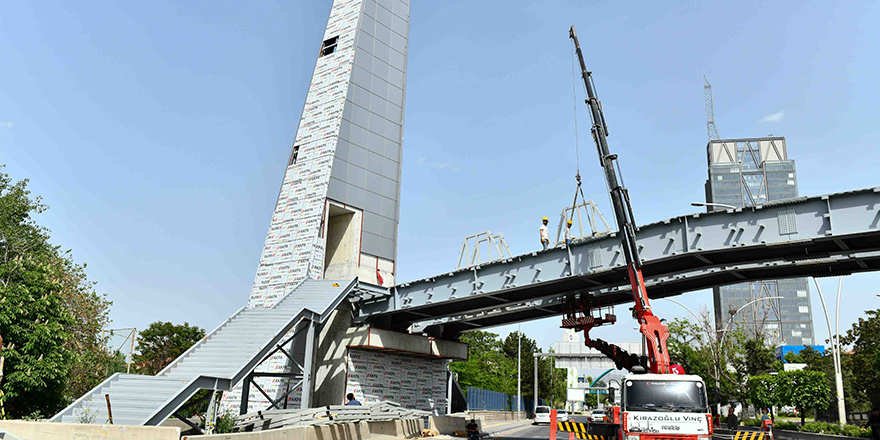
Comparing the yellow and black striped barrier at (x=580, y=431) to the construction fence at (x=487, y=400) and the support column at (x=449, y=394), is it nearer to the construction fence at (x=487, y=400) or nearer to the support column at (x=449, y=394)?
the support column at (x=449, y=394)

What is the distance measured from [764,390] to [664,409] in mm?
22797

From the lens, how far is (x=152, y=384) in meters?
17.9

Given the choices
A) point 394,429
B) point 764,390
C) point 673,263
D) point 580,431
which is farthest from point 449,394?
point 764,390

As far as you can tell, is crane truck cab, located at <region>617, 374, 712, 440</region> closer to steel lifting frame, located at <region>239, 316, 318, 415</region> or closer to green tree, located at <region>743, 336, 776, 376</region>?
steel lifting frame, located at <region>239, 316, 318, 415</region>

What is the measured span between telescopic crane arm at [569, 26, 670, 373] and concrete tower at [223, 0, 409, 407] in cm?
1249

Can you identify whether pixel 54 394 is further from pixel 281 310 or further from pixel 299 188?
pixel 299 188

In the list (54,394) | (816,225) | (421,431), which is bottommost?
(421,431)

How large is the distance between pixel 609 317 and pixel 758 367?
80.6 ft

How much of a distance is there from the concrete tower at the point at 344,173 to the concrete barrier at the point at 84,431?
14149mm

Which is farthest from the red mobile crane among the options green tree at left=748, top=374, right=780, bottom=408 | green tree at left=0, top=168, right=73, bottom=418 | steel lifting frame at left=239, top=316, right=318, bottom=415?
green tree at left=0, top=168, right=73, bottom=418

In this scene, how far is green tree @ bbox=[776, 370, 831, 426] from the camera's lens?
30.4m

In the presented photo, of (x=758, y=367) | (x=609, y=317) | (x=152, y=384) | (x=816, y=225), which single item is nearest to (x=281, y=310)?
(x=152, y=384)

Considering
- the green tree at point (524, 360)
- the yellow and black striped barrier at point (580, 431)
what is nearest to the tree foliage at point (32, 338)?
the yellow and black striped barrier at point (580, 431)

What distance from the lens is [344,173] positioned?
1208 inches
